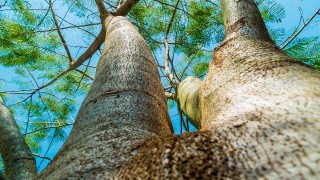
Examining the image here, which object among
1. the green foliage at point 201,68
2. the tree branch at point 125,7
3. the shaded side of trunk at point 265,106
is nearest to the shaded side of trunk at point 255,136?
the shaded side of trunk at point 265,106

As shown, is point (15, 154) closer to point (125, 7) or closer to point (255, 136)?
point (255, 136)

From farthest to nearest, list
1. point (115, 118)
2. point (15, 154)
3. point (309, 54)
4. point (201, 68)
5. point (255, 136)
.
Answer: point (201, 68)
point (309, 54)
point (15, 154)
point (115, 118)
point (255, 136)

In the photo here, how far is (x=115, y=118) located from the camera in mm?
730

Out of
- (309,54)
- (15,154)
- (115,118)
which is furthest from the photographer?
(309,54)

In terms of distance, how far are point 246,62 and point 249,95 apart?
0.19 m

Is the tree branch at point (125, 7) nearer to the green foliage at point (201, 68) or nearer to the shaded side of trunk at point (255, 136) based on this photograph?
the green foliage at point (201, 68)

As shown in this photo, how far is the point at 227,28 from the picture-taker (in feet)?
3.70

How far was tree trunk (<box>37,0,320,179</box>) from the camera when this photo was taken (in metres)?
0.39

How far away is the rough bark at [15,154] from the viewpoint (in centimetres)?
132

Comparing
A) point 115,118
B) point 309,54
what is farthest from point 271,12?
point 115,118

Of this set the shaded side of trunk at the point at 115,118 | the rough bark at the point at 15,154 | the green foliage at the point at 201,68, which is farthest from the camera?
the green foliage at the point at 201,68

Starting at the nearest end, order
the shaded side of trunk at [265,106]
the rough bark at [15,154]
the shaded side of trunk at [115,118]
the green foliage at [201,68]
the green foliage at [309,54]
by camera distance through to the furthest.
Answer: the shaded side of trunk at [265,106]
the shaded side of trunk at [115,118]
the rough bark at [15,154]
the green foliage at [309,54]
the green foliage at [201,68]

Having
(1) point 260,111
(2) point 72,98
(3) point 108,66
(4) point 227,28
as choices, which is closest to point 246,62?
(1) point 260,111

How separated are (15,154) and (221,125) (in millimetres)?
1264
